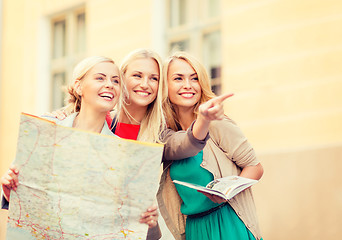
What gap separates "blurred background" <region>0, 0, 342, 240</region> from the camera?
20.3ft

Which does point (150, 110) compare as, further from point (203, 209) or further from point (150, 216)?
point (150, 216)

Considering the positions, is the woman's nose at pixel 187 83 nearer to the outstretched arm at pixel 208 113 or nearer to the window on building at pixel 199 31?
the outstretched arm at pixel 208 113

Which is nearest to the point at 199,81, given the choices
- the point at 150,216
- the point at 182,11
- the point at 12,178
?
the point at 150,216

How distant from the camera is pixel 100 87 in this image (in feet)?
9.07

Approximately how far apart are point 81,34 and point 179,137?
782 centimetres

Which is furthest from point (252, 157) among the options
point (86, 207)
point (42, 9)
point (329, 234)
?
point (42, 9)

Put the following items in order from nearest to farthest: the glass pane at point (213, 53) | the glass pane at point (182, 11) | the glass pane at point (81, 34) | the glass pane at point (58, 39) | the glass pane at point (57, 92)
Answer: the glass pane at point (213, 53), the glass pane at point (182, 11), the glass pane at point (81, 34), the glass pane at point (57, 92), the glass pane at point (58, 39)

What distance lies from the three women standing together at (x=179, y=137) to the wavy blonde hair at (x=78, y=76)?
0.21 meters

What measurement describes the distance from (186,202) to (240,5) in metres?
4.55

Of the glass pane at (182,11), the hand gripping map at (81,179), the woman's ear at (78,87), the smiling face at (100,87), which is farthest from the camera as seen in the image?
the glass pane at (182,11)

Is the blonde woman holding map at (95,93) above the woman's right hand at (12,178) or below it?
above

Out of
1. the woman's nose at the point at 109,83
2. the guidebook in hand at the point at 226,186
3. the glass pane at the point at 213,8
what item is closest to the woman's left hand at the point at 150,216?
the guidebook in hand at the point at 226,186

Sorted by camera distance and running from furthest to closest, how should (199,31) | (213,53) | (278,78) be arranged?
(199,31) < (213,53) < (278,78)

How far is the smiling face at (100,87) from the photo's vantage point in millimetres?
2758
